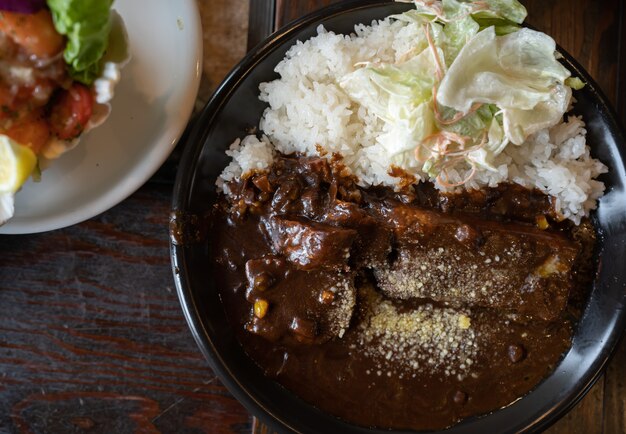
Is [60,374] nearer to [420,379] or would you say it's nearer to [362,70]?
[420,379]

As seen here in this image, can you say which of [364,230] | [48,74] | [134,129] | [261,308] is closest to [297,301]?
[261,308]

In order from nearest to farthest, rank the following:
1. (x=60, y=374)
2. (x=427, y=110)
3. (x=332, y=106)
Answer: (x=427, y=110) → (x=332, y=106) → (x=60, y=374)

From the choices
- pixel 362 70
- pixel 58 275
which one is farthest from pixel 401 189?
pixel 58 275

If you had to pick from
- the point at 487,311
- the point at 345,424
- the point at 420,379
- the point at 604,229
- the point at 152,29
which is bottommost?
the point at 345,424

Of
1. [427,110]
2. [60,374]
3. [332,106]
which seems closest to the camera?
[427,110]

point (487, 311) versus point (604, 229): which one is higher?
point (604, 229)

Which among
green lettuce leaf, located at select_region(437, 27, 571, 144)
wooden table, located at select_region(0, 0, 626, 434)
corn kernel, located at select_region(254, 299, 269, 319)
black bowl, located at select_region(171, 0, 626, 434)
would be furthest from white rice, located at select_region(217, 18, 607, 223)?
corn kernel, located at select_region(254, 299, 269, 319)

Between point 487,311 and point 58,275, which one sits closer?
point 487,311

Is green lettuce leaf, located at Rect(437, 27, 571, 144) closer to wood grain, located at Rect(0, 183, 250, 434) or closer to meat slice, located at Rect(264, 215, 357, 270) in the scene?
meat slice, located at Rect(264, 215, 357, 270)
